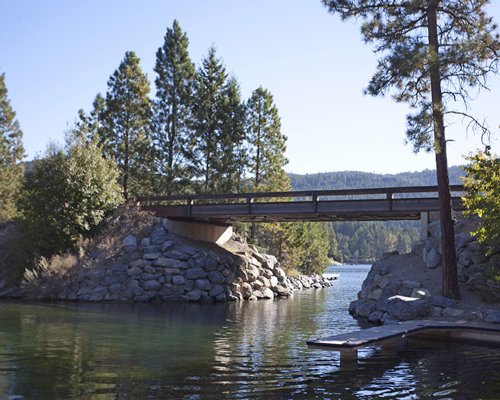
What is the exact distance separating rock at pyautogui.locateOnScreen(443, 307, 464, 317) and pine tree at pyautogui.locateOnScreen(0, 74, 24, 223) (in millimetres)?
35447

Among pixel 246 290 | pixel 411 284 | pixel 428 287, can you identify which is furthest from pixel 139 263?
pixel 428 287

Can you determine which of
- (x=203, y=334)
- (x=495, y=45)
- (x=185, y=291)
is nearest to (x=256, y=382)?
(x=203, y=334)

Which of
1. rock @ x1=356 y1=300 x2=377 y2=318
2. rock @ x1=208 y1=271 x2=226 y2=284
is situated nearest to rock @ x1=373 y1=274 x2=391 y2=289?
rock @ x1=356 y1=300 x2=377 y2=318

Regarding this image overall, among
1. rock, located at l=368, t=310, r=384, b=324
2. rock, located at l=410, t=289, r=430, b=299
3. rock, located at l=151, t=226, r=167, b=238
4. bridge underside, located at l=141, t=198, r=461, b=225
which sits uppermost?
bridge underside, located at l=141, t=198, r=461, b=225

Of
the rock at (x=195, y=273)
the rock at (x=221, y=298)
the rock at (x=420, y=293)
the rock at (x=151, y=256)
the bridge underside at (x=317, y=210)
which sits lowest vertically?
the rock at (x=221, y=298)

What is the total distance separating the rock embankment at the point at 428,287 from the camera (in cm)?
1955

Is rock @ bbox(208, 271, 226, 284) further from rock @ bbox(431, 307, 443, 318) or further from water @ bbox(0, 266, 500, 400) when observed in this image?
rock @ bbox(431, 307, 443, 318)

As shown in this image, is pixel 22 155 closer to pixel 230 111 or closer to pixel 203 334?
pixel 230 111

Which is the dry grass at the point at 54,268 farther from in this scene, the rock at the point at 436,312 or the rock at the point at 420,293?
the rock at the point at 436,312

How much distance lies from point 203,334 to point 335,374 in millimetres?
6513

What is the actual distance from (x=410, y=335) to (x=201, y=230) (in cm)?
2184

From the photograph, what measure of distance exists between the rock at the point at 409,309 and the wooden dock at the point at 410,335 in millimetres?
2236

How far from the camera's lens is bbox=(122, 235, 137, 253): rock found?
104 ft

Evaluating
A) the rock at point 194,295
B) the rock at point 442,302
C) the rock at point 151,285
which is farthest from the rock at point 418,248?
the rock at point 151,285
